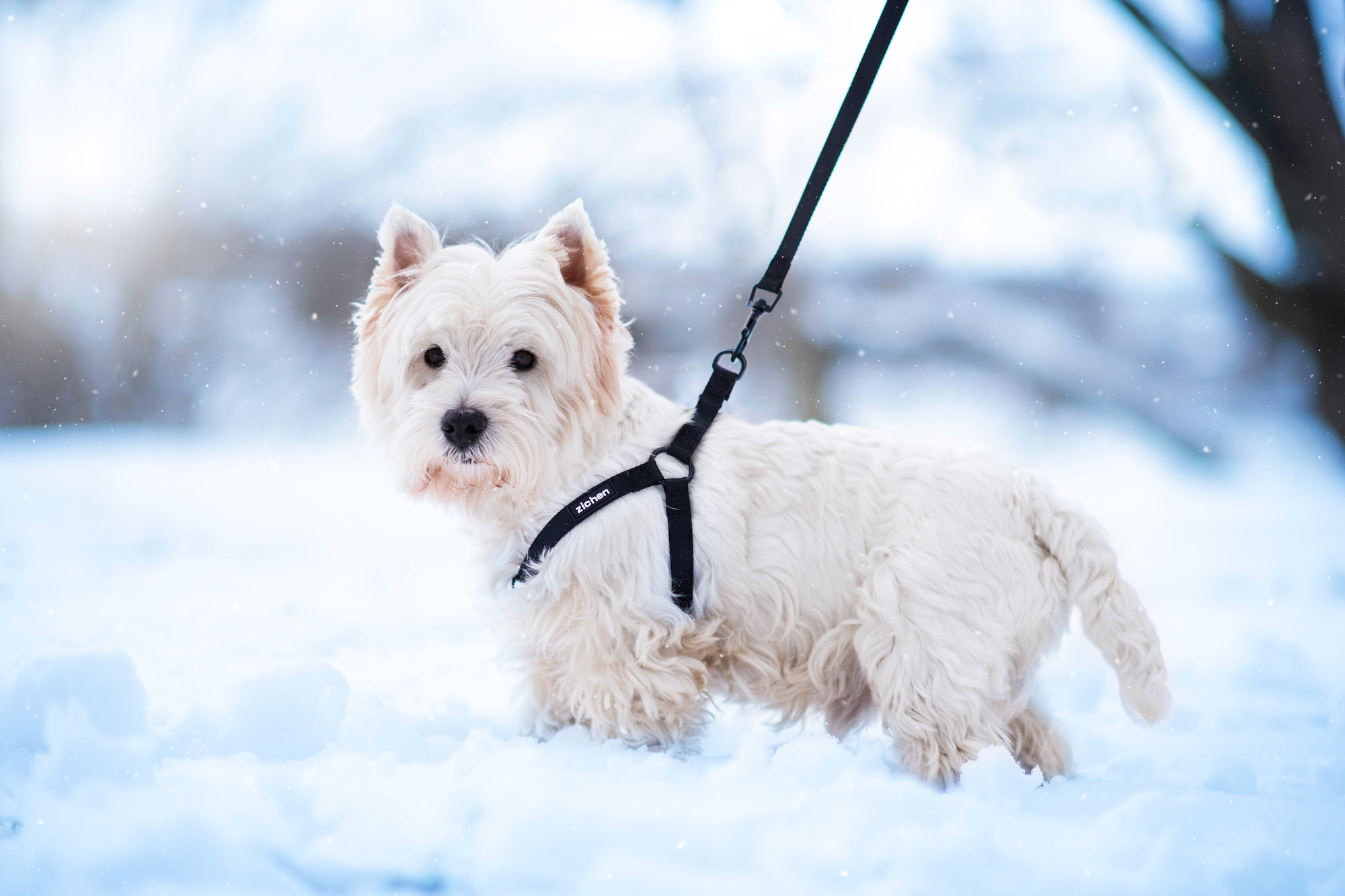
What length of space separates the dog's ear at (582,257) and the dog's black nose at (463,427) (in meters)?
0.61

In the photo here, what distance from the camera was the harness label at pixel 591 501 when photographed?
8.07 ft

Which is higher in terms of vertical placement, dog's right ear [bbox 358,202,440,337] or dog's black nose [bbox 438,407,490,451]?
dog's right ear [bbox 358,202,440,337]

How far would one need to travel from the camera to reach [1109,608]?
2314 millimetres

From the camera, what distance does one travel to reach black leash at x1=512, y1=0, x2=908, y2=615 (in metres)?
2.46

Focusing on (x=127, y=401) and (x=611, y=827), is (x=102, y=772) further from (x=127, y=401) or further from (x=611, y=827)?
(x=127, y=401)

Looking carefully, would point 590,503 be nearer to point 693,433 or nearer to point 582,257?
point 693,433

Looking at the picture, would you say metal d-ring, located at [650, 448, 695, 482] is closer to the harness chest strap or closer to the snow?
the harness chest strap

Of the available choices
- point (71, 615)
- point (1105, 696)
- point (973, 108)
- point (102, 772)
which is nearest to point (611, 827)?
point (102, 772)

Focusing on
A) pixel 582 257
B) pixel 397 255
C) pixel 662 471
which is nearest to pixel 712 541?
pixel 662 471

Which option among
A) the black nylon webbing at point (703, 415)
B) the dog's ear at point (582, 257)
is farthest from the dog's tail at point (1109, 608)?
the dog's ear at point (582, 257)

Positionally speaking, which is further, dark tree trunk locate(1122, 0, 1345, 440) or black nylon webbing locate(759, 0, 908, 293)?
dark tree trunk locate(1122, 0, 1345, 440)

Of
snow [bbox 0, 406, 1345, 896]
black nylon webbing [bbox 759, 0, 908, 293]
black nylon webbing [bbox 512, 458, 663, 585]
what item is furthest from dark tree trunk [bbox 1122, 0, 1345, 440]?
black nylon webbing [bbox 512, 458, 663, 585]

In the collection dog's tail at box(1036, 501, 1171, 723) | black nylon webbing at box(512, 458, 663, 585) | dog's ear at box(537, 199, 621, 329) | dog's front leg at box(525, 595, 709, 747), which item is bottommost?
dog's front leg at box(525, 595, 709, 747)

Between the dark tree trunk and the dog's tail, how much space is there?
394cm
